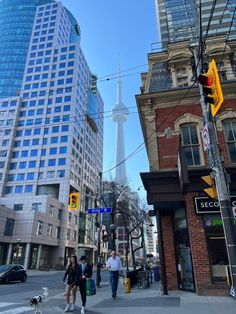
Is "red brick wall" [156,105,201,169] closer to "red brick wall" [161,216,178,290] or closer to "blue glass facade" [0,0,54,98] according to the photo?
"red brick wall" [161,216,178,290]

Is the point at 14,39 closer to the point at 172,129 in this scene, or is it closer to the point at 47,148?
the point at 47,148

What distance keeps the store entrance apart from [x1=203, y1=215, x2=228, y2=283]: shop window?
37.8 inches

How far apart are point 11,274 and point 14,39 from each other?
332 ft

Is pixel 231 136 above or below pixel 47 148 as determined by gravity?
below

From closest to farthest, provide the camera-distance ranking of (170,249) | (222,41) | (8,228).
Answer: (170,249)
(222,41)
(8,228)

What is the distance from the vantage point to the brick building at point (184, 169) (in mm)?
10922

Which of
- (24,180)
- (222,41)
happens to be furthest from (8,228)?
(222,41)

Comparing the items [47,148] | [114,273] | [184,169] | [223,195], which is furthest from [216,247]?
[47,148]

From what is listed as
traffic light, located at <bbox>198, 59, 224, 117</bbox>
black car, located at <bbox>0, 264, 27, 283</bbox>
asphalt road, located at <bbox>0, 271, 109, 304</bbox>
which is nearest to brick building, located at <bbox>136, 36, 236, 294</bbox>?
traffic light, located at <bbox>198, 59, 224, 117</bbox>

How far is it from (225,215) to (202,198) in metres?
5.21

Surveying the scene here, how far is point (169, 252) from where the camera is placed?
12.3 meters

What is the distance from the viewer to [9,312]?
8.23 m

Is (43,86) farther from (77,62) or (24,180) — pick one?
(24,180)

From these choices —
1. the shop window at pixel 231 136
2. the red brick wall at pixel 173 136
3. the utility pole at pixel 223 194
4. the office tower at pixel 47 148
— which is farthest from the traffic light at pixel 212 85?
the office tower at pixel 47 148
